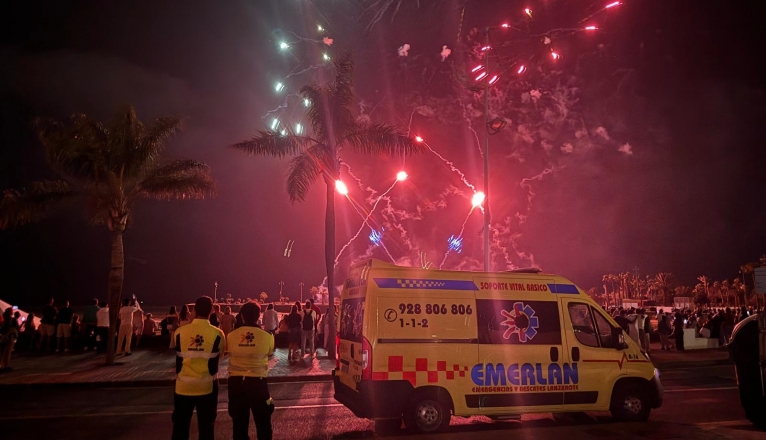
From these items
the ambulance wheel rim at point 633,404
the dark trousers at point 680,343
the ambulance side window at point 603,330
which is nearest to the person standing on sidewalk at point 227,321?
the ambulance side window at point 603,330

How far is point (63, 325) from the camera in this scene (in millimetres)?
18094

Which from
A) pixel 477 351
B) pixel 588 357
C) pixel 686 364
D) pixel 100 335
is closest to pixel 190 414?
pixel 477 351

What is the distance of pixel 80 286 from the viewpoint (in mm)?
91250

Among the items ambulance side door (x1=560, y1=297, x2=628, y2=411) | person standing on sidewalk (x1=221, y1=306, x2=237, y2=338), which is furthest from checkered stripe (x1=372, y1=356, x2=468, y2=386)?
person standing on sidewalk (x1=221, y1=306, x2=237, y2=338)

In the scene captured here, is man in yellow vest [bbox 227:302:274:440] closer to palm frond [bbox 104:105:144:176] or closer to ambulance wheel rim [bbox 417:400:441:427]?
ambulance wheel rim [bbox 417:400:441:427]

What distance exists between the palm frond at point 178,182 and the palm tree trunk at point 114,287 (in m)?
1.72

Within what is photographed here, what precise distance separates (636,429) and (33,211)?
61.0ft

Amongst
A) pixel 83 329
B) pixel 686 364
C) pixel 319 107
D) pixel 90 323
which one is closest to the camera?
pixel 686 364

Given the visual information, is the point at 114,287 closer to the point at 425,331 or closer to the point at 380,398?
the point at 380,398

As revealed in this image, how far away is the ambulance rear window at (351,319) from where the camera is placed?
7.51m

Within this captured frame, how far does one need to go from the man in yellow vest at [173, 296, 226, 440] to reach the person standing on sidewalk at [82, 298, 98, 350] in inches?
635

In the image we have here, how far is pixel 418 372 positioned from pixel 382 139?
12654mm

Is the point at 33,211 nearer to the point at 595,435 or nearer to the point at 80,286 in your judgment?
the point at 595,435

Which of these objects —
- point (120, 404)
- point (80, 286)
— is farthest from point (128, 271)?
point (120, 404)
